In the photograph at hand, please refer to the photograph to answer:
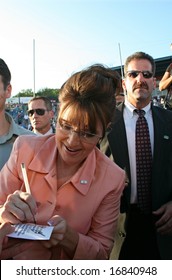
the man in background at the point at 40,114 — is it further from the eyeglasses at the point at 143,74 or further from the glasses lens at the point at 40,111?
the eyeglasses at the point at 143,74

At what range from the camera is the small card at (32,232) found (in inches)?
57.5

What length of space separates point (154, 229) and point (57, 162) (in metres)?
1.44

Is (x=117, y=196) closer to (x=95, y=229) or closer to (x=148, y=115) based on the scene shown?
(x=95, y=229)

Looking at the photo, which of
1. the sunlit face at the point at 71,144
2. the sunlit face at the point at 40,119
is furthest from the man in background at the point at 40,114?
the sunlit face at the point at 71,144

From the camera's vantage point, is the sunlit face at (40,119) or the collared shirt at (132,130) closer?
the collared shirt at (132,130)

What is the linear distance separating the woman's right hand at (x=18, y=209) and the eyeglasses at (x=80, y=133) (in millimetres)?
415

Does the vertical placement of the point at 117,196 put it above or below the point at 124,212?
above

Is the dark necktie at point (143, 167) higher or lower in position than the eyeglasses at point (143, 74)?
lower

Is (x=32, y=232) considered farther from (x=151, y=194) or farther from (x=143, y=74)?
(x=143, y=74)

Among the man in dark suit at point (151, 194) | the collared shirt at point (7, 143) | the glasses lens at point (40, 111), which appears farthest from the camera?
the glasses lens at point (40, 111)

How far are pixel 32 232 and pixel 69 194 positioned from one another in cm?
39

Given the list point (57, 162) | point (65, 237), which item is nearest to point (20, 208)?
point (65, 237)

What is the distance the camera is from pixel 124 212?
9.60 ft

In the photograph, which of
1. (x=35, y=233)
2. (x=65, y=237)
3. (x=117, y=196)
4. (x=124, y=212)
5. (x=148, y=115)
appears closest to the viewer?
(x=35, y=233)
